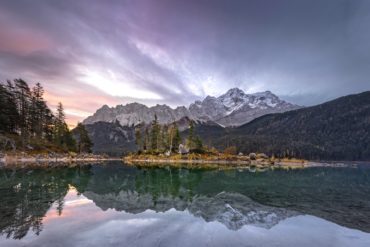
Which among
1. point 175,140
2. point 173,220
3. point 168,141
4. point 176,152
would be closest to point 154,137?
point 168,141

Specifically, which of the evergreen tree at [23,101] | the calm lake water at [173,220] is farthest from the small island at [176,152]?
the calm lake water at [173,220]

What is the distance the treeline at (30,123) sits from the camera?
99000 millimetres

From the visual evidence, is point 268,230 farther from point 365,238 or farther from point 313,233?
point 365,238

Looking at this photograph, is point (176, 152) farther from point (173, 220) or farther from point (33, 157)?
point (173, 220)

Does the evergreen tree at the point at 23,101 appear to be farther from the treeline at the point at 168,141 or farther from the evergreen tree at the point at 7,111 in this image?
the treeline at the point at 168,141

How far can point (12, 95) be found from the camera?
109500mm

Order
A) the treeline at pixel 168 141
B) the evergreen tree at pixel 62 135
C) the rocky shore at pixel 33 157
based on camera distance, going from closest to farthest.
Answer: the rocky shore at pixel 33 157 → the evergreen tree at pixel 62 135 → the treeline at pixel 168 141

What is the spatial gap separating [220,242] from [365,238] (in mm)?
8824

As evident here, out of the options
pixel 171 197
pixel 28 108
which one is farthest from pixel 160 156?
pixel 171 197

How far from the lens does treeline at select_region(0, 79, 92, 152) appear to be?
99000 millimetres

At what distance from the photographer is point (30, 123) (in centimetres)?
11325

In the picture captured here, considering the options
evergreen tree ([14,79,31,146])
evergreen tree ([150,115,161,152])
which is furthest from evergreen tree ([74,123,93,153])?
evergreen tree ([150,115,161,152])

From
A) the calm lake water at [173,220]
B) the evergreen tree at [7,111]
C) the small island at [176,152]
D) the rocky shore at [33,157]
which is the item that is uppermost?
the evergreen tree at [7,111]

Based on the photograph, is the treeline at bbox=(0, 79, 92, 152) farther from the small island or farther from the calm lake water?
the calm lake water
